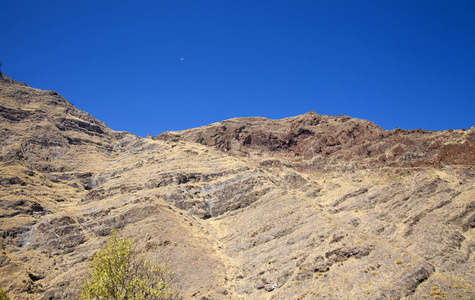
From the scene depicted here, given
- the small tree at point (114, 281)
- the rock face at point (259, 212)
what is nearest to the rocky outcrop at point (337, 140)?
the rock face at point (259, 212)

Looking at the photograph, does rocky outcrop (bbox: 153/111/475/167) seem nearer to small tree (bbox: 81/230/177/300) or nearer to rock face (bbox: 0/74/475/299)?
rock face (bbox: 0/74/475/299)

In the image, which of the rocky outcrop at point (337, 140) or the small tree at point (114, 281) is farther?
the rocky outcrop at point (337, 140)

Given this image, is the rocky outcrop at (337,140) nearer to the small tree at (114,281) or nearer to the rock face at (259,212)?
the rock face at (259,212)

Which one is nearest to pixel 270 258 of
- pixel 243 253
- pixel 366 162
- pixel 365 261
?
pixel 243 253

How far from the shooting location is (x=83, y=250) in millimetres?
65938

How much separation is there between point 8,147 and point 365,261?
105m

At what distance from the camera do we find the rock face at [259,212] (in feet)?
159

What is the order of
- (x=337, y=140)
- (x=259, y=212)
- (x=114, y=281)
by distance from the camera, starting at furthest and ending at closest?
1. (x=337, y=140)
2. (x=259, y=212)
3. (x=114, y=281)

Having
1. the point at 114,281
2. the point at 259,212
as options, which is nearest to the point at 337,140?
the point at 259,212

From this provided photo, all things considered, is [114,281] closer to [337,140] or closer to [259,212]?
[259,212]

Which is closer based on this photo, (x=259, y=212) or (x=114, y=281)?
(x=114, y=281)

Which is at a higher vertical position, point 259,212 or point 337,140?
point 337,140

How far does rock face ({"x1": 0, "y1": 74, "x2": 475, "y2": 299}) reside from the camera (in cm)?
4859

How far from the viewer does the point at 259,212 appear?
72688 millimetres
